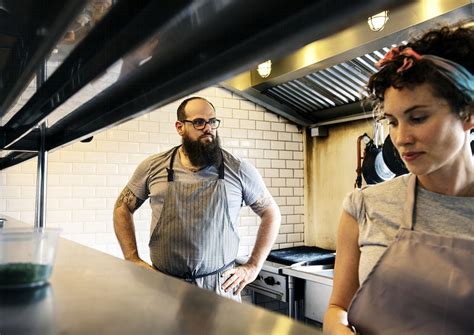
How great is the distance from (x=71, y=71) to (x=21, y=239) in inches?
11.8

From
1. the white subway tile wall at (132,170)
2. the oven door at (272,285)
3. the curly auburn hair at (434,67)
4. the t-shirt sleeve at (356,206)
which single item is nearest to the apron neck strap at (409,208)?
the t-shirt sleeve at (356,206)

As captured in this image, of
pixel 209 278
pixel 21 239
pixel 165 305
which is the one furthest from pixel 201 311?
pixel 209 278

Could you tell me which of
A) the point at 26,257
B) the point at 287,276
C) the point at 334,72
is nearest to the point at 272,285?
the point at 287,276

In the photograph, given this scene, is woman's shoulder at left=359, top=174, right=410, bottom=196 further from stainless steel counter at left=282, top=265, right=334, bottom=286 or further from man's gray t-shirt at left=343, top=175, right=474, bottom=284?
stainless steel counter at left=282, top=265, right=334, bottom=286

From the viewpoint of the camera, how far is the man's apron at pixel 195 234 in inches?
86.9

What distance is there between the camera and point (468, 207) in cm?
113

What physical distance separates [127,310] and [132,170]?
10.2 ft

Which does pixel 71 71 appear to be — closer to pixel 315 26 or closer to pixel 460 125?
pixel 315 26

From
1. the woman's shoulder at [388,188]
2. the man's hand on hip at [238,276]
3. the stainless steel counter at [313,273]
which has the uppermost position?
the woman's shoulder at [388,188]

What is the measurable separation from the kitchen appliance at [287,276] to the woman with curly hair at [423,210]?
2056 mm

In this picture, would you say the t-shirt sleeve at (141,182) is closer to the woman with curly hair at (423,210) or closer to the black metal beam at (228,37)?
the woman with curly hair at (423,210)

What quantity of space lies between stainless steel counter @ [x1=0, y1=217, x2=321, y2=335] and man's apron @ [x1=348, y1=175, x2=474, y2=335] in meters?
0.76

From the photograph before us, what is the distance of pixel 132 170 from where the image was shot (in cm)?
348

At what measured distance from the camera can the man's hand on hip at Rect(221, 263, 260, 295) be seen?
2.22 meters
